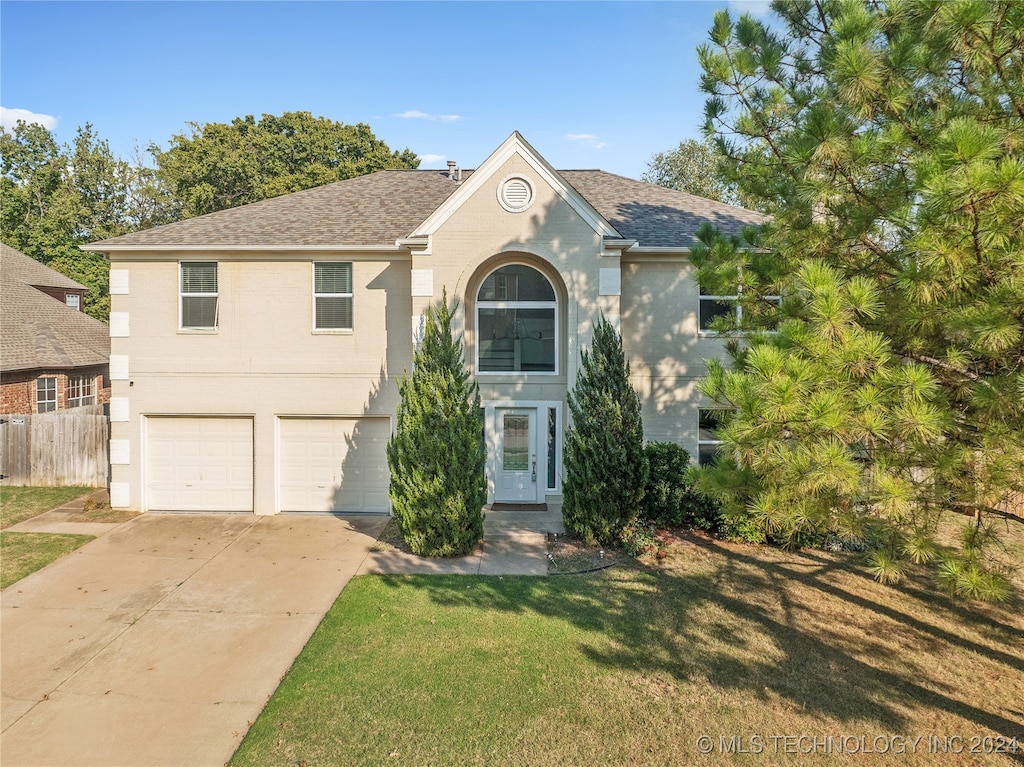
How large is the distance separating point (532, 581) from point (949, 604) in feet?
20.5

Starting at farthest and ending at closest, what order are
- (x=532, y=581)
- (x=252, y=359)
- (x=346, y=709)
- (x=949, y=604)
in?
(x=252, y=359) → (x=532, y=581) → (x=949, y=604) → (x=346, y=709)

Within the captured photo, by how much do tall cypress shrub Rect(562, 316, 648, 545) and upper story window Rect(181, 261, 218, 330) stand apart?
330 inches

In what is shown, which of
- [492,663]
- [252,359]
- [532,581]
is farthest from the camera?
[252,359]

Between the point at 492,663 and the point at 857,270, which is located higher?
the point at 857,270

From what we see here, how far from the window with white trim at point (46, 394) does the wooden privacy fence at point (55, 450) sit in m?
4.14

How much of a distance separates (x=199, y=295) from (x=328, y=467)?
15.6 ft

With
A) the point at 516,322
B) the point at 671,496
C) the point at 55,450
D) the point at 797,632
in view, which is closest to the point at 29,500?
the point at 55,450

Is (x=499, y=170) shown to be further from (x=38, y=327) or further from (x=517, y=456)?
(x=38, y=327)

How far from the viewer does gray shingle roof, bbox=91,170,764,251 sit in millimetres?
12773

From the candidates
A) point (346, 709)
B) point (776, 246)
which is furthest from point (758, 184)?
point (346, 709)

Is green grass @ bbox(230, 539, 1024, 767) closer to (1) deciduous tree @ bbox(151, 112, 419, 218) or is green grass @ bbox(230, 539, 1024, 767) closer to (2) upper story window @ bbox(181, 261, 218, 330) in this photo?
(2) upper story window @ bbox(181, 261, 218, 330)

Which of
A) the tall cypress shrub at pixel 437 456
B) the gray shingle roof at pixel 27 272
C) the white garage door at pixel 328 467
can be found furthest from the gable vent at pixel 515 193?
the gray shingle roof at pixel 27 272

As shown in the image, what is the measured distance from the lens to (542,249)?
38.8 ft

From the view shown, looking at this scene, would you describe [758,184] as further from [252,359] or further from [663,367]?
[252,359]
